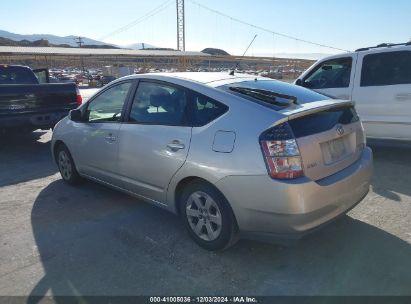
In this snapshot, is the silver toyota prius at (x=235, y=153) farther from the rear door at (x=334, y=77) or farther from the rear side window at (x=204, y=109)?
the rear door at (x=334, y=77)

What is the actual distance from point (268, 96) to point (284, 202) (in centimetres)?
97

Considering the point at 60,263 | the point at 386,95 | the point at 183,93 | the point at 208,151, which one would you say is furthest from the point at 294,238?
the point at 386,95

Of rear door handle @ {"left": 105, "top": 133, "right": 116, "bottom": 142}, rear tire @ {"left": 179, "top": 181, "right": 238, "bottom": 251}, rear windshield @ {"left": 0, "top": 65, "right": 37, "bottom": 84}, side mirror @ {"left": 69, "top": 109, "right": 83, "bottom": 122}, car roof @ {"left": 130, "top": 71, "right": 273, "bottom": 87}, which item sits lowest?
rear tire @ {"left": 179, "top": 181, "right": 238, "bottom": 251}

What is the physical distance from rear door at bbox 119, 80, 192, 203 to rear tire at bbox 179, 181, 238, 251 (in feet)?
0.93

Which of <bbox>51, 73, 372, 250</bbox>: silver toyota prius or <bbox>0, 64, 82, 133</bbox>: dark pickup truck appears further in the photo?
<bbox>0, 64, 82, 133</bbox>: dark pickup truck

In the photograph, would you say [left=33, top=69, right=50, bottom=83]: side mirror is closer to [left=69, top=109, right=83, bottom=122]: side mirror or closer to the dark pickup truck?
the dark pickup truck

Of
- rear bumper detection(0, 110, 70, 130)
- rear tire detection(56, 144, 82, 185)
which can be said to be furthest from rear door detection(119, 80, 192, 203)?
rear bumper detection(0, 110, 70, 130)

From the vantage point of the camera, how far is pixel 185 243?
375 cm

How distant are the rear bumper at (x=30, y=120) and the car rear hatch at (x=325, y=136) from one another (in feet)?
19.7

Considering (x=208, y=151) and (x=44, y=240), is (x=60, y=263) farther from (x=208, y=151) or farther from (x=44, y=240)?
(x=208, y=151)

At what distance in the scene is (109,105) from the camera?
4.79 metres

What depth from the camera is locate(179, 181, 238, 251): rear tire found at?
10.9ft

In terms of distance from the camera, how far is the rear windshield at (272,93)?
132 inches

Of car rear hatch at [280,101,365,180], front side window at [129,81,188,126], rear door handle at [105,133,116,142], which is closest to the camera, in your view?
car rear hatch at [280,101,365,180]
